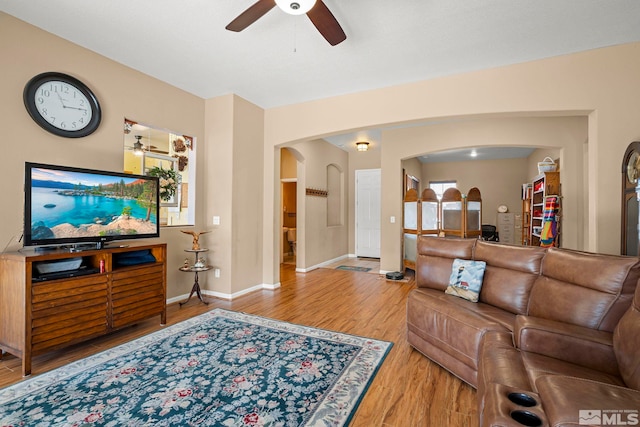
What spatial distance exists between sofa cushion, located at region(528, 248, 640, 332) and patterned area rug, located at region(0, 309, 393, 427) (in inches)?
53.0

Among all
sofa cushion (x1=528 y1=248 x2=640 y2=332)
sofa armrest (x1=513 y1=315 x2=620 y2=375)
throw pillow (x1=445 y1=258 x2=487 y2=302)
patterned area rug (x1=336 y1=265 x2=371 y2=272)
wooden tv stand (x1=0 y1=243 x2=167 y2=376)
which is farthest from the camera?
patterned area rug (x1=336 y1=265 x2=371 y2=272)

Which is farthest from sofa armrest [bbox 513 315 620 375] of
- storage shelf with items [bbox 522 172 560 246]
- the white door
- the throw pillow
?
the white door

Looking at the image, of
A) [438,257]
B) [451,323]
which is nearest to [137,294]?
[451,323]

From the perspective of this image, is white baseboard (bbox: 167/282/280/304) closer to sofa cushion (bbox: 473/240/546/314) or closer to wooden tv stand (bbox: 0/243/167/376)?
wooden tv stand (bbox: 0/243/167/376)

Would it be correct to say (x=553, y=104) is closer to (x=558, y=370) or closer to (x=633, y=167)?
(x=633, y=167)

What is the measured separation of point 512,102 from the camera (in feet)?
11.3

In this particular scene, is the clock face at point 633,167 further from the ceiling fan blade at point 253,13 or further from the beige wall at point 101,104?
the beige wall at point 101,104

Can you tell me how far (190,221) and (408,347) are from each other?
3410 mm

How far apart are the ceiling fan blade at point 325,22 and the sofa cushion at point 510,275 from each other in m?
2.29

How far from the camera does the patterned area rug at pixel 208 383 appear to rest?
1.81 metres

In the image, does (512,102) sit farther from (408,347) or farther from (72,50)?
(72,50)

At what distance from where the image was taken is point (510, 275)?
2.46m

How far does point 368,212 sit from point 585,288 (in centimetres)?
625

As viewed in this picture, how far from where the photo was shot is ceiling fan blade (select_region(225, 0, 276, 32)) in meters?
2.12
